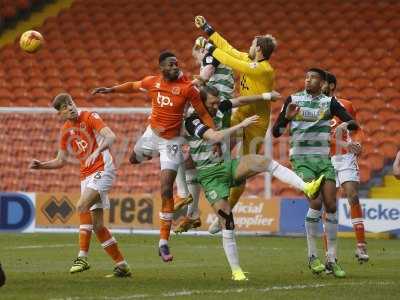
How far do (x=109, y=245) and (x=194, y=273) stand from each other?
3.63ft

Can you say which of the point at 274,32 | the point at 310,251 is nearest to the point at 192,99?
the point at 310,251

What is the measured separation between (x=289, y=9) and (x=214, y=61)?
44.9 ft

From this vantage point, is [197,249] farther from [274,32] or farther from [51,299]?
[274,32]

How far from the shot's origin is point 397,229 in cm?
2045

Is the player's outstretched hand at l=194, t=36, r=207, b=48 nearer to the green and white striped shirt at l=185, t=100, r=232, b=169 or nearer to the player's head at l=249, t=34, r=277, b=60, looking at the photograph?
the player's head at l=249, t=34, r=277, b=60

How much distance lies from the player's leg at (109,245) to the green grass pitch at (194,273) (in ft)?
0.54

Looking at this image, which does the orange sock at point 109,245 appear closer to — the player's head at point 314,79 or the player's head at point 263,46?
the player's head at point 314,79

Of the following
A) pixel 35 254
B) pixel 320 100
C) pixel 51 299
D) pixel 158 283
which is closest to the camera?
pixel 51 299

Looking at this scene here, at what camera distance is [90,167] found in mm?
12953

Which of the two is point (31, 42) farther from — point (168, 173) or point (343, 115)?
point (343, 115)

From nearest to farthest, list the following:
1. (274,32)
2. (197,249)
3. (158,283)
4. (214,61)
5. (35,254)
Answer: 1. (158,283)
2. (214,61)
3. (35,254)
4. (197,249)
5. (274,32)

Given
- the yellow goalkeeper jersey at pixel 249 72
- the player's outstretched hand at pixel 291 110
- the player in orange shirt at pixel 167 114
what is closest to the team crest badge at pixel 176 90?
the player in orange shirt at pixel 167 114

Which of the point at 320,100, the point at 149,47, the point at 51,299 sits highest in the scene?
the point at 149,47

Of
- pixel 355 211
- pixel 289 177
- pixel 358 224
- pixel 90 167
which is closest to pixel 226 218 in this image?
pixel 289 177
